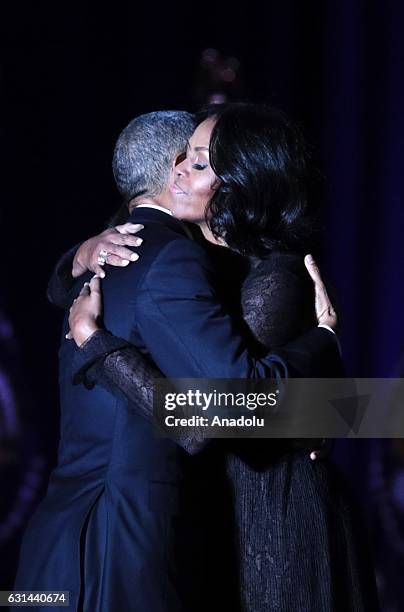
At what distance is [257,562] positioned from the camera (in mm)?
1437

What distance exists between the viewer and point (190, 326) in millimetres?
1335

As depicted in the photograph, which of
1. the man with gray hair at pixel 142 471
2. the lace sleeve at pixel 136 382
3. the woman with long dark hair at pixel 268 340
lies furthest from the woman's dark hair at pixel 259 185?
the lace sleeve at pixel 136 382

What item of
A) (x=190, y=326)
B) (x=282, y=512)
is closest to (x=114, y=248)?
(x=190, y=326)

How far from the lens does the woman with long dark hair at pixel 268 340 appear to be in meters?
1.43

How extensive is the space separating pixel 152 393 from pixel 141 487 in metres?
0.13

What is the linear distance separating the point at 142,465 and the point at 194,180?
1.53ft

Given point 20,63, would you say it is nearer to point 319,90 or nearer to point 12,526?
point 319,90

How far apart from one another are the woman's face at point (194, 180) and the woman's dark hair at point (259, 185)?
19 millimetres

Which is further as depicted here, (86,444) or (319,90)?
(319,90)

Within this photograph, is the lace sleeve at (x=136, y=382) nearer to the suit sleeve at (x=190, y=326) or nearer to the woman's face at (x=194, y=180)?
the suit sleeve at (x=190, y=326)

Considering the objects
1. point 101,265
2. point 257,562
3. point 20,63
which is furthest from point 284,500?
point 20,63

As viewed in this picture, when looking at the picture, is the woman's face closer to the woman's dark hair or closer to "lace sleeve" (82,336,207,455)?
the woman's dark hair

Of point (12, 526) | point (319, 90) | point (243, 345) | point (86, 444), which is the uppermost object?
point (319, 90)

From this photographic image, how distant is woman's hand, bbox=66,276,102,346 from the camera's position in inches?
55.2
